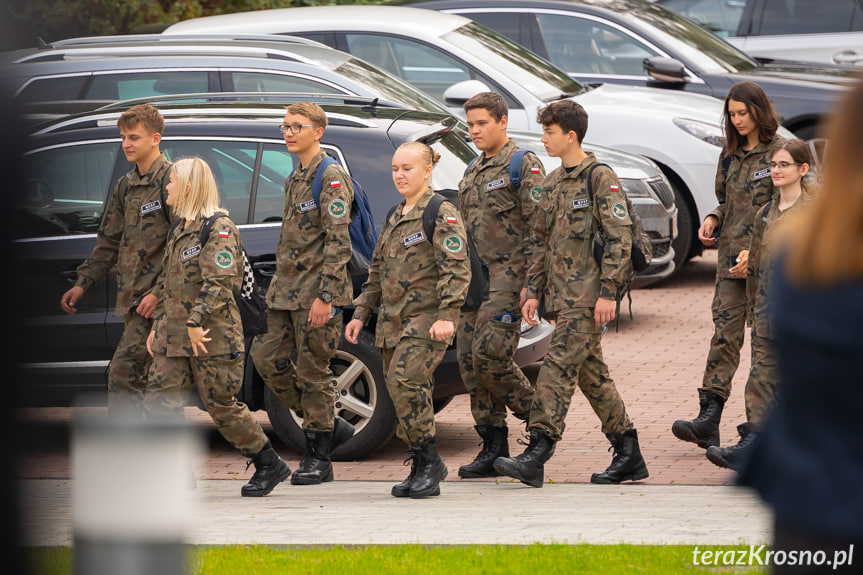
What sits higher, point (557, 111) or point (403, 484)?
point (557, 111)

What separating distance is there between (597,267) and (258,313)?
183cm

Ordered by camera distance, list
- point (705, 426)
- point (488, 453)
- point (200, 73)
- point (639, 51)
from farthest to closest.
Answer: point (639, 51) → point (200, 73) → point (705, 426) → point (488, 453)

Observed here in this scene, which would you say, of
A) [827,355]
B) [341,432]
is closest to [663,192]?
[341,432]

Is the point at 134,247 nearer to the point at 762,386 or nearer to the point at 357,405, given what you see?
the point at 357,405

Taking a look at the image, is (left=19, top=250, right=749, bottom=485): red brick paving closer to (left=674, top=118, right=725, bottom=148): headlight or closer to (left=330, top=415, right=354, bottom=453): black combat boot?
(left=330, top=415, right=354, bottom=453): black combat boot

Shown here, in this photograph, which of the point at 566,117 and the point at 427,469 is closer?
the point at 427,469

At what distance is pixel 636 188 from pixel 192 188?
16.6 ft

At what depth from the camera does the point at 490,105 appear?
284 inches

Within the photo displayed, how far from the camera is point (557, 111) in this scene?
6.84 m

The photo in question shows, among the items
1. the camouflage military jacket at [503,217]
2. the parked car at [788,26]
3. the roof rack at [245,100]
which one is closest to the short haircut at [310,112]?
the camouflage military jacket at [503,217]

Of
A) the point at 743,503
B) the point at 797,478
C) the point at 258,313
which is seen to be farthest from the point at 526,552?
the point at 797,478

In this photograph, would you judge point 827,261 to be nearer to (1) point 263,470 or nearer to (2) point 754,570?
(2) point 754,570

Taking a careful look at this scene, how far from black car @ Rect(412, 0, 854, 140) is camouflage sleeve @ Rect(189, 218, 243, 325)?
7028 mm

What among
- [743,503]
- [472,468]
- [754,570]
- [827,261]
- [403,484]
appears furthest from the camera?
[472,468]
